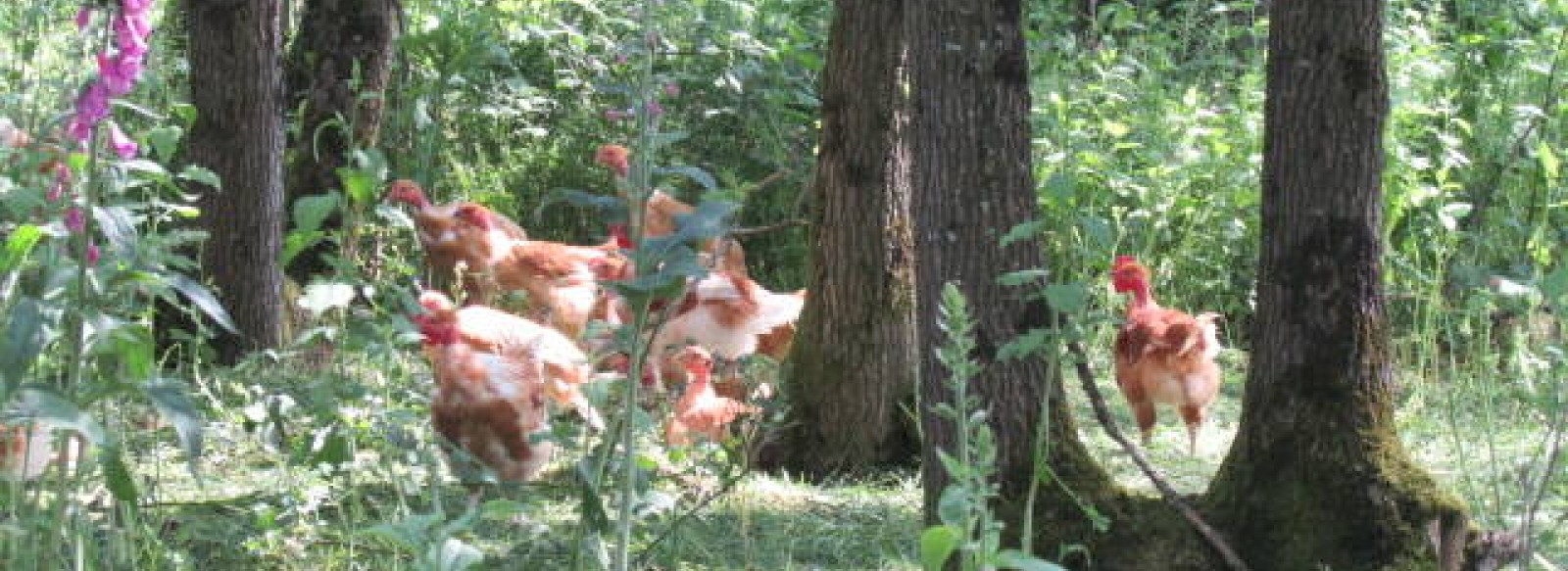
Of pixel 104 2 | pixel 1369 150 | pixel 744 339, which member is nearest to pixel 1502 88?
pixel 744 339

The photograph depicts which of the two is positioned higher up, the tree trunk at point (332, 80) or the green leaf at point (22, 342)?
the tree trunk at point (332, 80)

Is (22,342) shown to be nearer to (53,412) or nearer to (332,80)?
(53,412)

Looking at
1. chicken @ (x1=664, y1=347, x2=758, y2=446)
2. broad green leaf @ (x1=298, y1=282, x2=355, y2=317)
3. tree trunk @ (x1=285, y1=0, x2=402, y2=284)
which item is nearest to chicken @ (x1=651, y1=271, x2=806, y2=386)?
chicken @ (x1=664, y1=347, x2=758, y2=446)

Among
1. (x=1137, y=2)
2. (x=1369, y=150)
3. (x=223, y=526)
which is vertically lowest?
(x=223, y=526)

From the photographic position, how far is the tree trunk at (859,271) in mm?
5188

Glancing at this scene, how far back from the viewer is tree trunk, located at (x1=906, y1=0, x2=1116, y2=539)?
152 inches

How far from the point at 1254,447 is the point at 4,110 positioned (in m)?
3.04

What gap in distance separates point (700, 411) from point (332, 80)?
7.56 feet

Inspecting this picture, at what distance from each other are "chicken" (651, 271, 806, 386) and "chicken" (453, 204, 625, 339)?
43 cm

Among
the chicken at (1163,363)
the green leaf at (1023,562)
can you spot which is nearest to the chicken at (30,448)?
the green leaf at (1023,562)

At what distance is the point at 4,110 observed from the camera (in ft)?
15.6

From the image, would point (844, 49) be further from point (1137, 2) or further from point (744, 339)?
point (1137, 2)

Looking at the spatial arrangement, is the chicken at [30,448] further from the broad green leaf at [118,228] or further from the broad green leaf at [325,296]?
the broad green leaf at [118,228]

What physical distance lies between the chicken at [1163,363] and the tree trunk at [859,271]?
0.83m
